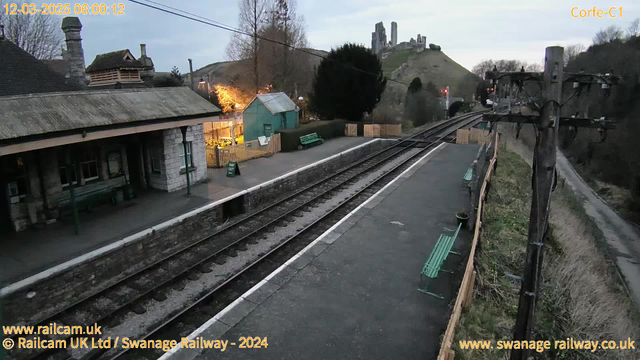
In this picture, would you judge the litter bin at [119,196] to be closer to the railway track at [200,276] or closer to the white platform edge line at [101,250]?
the white platform edge line at [101,250]

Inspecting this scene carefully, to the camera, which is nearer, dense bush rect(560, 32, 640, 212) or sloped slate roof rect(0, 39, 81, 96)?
sloped slate roof rect(0, 39, 81, 96)

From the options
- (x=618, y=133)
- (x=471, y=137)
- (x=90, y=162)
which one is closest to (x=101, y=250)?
(x=90, y=162)

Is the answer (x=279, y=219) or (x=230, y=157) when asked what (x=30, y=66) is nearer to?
(x=230, y=157)

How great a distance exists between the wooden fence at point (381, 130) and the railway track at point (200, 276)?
1397cm

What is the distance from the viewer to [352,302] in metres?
7.33

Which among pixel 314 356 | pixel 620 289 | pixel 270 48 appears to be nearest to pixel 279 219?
pixel 314 356

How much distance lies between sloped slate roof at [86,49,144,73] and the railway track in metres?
9.66

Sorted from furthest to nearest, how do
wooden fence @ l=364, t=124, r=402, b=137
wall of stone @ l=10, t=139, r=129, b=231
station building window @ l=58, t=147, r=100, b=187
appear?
wooden fence @ l=364, t=124, r=402, b=137 < station building window @ l=58, t=147, r=100, b=187 < wall of stone @ l=10, t=139, r=129, b=231

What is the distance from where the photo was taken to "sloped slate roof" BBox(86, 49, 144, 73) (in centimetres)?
1733

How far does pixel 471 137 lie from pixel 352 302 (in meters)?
24.2

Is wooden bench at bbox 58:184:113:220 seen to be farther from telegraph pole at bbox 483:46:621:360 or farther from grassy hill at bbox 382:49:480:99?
grassy hill at bbox 382:49:480:99

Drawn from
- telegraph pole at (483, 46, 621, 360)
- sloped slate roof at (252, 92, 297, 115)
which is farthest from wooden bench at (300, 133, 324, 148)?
telegraph pole at (483, 46, 621, 360)

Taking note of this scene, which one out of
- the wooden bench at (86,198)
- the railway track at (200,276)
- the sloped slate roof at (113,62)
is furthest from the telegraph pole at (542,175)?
the sloped slate roof at (113,62)

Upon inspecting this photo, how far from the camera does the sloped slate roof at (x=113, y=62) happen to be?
56.9 ft
